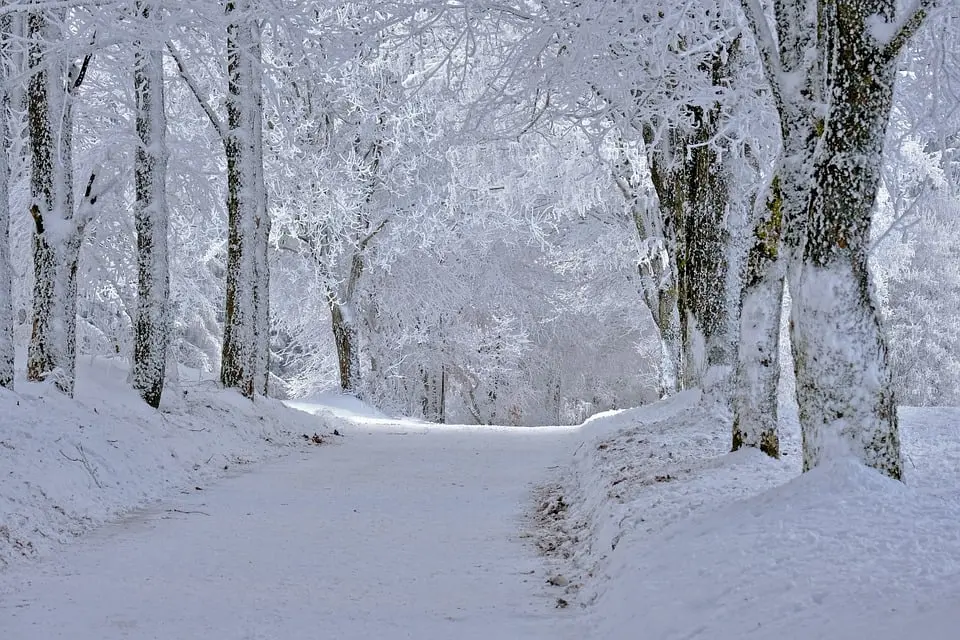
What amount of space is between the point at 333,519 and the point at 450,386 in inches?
1435

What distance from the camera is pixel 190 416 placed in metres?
12.7

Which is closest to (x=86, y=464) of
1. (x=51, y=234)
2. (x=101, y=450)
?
(x=101, y=450)

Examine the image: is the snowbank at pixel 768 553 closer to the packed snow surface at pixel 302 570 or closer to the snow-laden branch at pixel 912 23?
the packed snow surface at pixel 302 570

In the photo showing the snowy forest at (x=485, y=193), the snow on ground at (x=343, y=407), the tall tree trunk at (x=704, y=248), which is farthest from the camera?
the snow on ground at (x=343, y=407)

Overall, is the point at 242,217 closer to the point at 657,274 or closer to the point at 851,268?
the point at 851,268

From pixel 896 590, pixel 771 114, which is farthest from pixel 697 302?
pixel 896 590

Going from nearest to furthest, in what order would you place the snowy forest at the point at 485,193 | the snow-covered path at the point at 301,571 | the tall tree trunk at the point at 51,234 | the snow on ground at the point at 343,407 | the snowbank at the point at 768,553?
the snowbank at the point at 768,553 → the snow-covered path at the point at 301,571 → the snowy forest at the point at 485,193 → the tall tree trunk at the point at 51,234 → the snow on ground at the point at 343,407

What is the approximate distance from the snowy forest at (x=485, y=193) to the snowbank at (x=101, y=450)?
719 mm

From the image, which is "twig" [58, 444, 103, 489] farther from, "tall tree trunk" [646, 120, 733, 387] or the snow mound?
the snow mound

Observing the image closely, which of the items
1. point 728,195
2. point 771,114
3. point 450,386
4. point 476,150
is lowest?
point 450,386

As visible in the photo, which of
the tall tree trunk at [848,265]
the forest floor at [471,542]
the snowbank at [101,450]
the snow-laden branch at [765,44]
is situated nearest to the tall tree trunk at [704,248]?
the forest floor at [471,542]

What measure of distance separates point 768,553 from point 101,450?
6740 millimetres

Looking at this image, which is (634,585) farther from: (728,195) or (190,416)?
(190,416)

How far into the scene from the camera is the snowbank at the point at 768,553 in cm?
391
